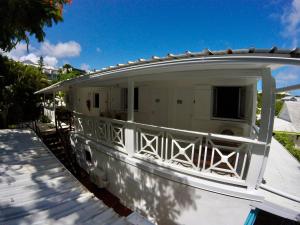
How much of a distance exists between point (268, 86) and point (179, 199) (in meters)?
3.31

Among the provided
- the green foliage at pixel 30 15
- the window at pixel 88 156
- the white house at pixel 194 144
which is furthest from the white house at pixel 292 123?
the green foliage at pixel 30 15

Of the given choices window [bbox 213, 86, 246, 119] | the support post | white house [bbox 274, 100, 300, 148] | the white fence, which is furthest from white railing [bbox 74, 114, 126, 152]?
white house [bbox 274, 100, 300, 148]

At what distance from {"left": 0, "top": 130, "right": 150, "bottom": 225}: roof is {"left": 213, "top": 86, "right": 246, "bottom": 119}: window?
19.6ft

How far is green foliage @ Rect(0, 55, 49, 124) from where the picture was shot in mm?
16297

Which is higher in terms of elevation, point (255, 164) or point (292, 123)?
point (255, 164)

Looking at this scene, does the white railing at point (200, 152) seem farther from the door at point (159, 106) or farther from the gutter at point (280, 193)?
the door at point (159, 106)

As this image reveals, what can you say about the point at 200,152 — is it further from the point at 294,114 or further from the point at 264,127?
the point at 294,114

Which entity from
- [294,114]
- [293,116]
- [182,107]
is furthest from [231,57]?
A: [294,114]

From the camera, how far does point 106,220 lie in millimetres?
2801

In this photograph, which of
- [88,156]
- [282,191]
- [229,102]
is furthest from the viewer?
[88,156]

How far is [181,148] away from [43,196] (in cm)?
350

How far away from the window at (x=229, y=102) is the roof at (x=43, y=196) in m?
5.98

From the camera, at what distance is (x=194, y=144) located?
153 inches

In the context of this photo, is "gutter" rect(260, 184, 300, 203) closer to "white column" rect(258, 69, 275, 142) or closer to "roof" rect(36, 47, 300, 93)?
"white column" rect(258, 69, 275, 142)
